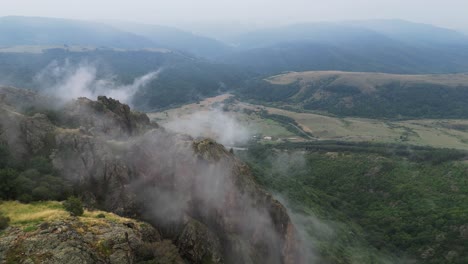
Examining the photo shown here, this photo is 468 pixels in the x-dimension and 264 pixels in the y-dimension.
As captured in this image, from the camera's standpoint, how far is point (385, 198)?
5645 inches

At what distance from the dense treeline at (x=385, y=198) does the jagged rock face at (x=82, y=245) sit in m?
62.3

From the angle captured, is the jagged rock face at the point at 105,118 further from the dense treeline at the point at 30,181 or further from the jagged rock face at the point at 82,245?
the jagged rock face at the point at 82,245

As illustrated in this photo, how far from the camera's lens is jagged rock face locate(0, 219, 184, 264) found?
3020 cm

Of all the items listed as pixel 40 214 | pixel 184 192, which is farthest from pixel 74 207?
pixel 184 192

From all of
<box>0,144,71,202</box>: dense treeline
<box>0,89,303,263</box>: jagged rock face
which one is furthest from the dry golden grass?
<box>0,89,303,263</box>: jagged rock face

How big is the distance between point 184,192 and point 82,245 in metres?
22.8

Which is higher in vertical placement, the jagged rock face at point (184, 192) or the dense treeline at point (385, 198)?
the jagged rock face at point (184, 192)

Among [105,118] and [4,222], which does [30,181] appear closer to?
[4,222]

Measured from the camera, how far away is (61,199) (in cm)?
4306

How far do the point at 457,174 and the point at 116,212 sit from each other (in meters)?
148

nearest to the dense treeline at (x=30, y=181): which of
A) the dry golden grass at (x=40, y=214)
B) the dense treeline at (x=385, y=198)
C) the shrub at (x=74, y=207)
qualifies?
the dry golden grass at (x=40, y=214)

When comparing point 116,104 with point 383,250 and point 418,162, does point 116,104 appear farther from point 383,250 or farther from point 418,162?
point 418,162

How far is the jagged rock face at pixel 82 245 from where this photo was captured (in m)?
30.2

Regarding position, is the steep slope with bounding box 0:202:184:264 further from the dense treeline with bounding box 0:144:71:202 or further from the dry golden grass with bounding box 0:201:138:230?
the dense treeline with bounding box 0:144:71:202
